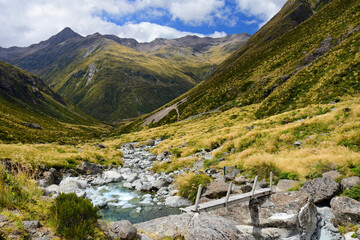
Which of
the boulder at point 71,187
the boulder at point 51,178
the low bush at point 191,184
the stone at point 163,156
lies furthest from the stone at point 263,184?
the stone at point 163,156

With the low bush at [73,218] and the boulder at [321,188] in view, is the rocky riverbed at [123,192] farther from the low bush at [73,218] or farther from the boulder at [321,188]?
the boulder at [321,188]

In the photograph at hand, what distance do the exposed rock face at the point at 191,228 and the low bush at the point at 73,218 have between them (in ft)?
7.29

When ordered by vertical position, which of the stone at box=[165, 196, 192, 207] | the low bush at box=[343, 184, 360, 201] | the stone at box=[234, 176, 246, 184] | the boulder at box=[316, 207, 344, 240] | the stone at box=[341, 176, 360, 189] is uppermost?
the stone at box=[341, 176, 360, 189]

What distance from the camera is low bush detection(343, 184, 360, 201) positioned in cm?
921

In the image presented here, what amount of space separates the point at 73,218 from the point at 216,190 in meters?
9.37

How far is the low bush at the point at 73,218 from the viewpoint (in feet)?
18.1

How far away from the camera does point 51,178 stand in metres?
17.0

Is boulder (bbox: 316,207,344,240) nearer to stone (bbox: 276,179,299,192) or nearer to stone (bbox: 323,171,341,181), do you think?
stone (bbox: 323,171,341,181)

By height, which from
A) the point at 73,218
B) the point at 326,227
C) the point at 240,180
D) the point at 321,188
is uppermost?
the point at 73,218

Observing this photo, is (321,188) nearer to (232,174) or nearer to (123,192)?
(232,174)

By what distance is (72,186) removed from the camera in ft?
50.1

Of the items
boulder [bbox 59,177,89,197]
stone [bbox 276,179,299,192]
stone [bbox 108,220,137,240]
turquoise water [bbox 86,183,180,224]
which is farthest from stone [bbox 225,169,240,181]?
boulder [bbox 59,177,89,197]

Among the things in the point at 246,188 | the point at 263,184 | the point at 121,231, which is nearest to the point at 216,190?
the point at 246,188

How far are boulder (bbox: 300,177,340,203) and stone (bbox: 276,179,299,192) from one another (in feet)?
2.84
